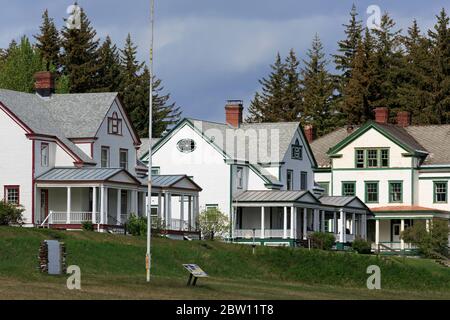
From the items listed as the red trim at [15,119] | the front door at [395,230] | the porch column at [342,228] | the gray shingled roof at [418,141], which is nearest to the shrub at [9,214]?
the red trim at [15,119]

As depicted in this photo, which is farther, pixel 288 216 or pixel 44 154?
pixel 288 216

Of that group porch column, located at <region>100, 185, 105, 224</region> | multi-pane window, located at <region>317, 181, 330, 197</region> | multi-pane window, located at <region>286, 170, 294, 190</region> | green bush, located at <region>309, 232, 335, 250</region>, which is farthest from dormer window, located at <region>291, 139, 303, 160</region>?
porch column, located at <region>100, 185, 105, 224</region>

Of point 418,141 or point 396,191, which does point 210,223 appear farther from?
point 418,141

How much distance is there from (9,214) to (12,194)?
4.56m

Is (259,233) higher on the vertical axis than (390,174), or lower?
lower

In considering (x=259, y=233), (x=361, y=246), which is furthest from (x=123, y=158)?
(x=361, y=246)

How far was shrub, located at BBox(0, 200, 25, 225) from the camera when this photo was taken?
6969cm

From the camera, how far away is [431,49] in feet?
390

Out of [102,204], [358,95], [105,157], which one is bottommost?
[102,204]

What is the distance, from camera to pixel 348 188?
99062mm

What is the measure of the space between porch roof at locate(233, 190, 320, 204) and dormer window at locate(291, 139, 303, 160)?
5.58 meters

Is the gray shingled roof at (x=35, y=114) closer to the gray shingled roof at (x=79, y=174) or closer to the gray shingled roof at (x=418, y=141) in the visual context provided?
the gray shingled roof at (x=79, y=174)

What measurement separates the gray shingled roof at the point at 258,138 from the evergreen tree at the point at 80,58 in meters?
27.4
